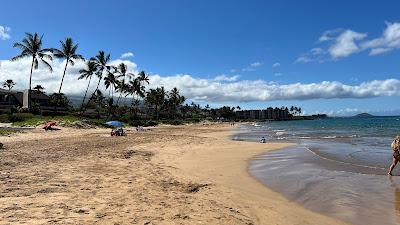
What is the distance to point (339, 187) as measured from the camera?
10.7 metres

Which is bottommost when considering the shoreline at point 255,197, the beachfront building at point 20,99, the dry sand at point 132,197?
the shoreline at point 255,197

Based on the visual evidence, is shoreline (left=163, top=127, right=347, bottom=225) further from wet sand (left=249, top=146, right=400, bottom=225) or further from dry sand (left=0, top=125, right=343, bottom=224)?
wet sand (left=249, top=146, right=400, bottom=225)

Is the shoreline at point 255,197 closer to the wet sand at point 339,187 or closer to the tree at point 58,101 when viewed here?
the wet sand at point 339,187

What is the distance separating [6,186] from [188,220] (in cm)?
475

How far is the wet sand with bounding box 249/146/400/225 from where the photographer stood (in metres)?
8.04

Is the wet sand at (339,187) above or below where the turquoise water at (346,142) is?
below

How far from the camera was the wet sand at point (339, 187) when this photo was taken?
8039 mm

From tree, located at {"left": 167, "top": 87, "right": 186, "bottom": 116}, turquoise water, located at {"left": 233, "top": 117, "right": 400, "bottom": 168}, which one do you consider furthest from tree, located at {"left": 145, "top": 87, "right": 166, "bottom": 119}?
turquoise water, located at {"left": 233, "top": 117, "right": 400, "bottom": 168}

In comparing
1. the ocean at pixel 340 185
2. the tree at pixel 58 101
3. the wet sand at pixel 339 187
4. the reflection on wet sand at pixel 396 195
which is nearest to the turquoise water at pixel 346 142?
the ocean at pixel 340 185

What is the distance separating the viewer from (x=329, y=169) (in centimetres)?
1436

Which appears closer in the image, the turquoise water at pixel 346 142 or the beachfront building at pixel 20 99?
the turquoise water at pixel 346 142

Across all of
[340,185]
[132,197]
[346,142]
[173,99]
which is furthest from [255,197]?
[173,99]

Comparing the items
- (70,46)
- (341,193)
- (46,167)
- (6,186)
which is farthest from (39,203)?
(70,46)

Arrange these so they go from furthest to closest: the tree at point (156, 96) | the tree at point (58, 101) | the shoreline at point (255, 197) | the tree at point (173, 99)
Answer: the tree at point (173, 99) < the tree at point (156, 96) < the tree at point (58, 101) < the shoreline at point (255, 197)
